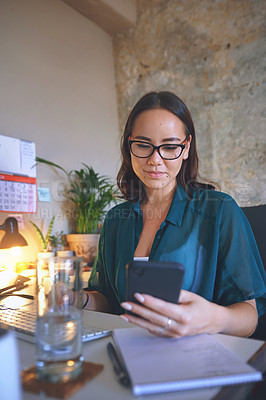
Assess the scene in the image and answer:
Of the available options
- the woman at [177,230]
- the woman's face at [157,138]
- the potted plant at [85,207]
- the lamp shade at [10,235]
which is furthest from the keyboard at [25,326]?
the potted plant at [85,207]

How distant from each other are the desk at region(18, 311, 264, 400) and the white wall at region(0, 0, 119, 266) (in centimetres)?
159

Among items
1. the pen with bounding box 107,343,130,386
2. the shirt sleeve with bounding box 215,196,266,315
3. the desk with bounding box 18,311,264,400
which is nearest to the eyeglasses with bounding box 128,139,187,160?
the shirt sleeve with bounding box 215,196,266,315

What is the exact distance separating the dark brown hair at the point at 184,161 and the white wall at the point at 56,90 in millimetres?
1120

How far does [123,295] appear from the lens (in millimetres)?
1179

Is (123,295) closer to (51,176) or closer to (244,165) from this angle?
(51,176)

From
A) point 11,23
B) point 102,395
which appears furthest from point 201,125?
point 102,395

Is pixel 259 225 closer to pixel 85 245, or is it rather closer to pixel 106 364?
pixel 106 364

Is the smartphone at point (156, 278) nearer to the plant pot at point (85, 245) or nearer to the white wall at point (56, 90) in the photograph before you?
the white wall at point (56, 90)

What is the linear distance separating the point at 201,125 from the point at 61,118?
127 centimetres

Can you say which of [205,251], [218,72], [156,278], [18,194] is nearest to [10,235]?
[18,194]

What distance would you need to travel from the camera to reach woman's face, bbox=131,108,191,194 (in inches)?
47.8

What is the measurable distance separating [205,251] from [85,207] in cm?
168

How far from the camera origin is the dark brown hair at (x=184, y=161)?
1.30m

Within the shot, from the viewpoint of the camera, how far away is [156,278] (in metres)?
0.64
